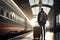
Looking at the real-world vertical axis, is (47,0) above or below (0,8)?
above

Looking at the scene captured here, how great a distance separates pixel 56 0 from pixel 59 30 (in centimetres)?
302

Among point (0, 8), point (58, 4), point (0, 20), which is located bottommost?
point (0, 20)

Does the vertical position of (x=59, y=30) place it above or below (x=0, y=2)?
below

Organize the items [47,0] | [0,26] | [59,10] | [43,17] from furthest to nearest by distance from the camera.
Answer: [47,0]
[59,10]
[43,17]
[0,26]

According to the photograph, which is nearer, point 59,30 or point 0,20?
point 0,20

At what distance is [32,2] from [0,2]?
50.4 feet

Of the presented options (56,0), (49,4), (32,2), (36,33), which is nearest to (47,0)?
(49,4)

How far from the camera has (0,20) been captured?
344 inches

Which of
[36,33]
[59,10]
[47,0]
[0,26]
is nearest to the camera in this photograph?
[0,26]

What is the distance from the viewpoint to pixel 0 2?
29.3 ft

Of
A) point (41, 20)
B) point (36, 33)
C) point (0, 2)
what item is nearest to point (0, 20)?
point (0, 2)

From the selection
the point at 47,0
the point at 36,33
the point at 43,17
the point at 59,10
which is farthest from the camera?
the point at 47,0

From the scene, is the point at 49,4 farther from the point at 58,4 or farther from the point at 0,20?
the point at 0,20

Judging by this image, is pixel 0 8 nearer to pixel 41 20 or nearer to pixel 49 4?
pixel 41 20
